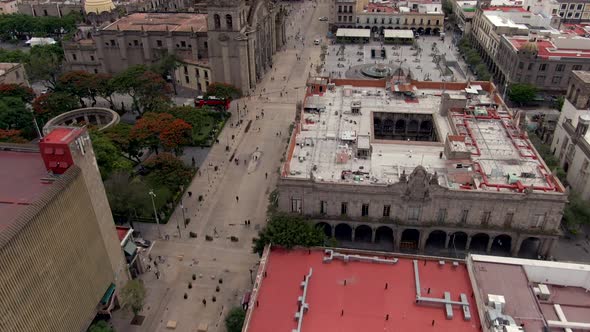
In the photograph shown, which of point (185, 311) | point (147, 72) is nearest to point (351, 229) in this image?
point (185, 311)

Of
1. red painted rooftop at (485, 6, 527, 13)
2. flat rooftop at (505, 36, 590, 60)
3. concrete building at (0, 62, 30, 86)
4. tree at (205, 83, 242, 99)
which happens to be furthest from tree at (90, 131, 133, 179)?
red painted rooftop at (485, 6, 527, 13)

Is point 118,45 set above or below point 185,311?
above

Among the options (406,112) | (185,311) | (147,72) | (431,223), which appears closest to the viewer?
(185,311)

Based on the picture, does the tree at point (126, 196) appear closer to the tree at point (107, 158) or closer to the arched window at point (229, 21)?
the tree at point (107, 158)

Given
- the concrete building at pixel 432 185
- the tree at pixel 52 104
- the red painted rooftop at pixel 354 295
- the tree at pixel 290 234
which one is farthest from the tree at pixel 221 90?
the red painted rooftop at pixel 354 295

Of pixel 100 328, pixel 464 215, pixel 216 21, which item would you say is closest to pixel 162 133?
pixel 216 21

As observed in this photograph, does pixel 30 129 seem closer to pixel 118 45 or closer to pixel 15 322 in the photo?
pixel 118 45

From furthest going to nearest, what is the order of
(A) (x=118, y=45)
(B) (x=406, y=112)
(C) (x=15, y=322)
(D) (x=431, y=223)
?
(A) (x=118, y=45) → (B) (x=406, y=112) → (D) (x=431, y=223) → (C) (x=15, y=322)

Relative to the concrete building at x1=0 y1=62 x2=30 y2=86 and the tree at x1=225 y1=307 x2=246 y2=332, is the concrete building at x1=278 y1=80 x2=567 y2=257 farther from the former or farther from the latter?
the concrete building at x1=0 y1=62 x2=30 y2=86
